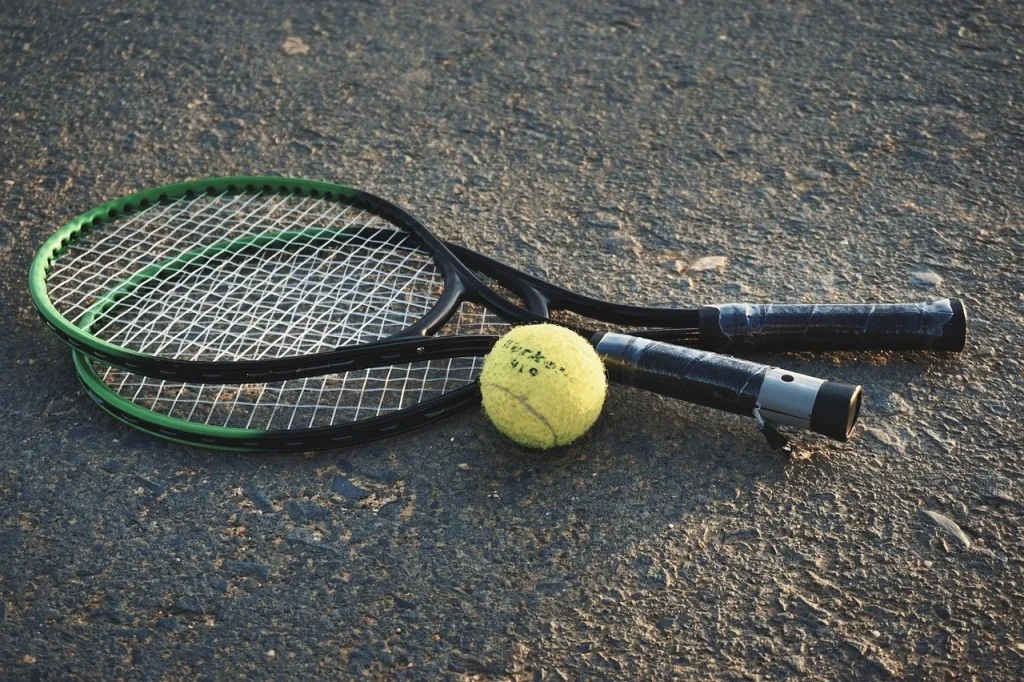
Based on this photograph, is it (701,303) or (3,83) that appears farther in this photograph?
(3,83)

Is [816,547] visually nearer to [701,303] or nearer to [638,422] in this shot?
Result: [638,422]

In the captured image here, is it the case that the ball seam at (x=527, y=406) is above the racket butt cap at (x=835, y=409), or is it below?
below

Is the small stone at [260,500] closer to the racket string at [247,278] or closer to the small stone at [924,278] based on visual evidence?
the racket string at [247,278]

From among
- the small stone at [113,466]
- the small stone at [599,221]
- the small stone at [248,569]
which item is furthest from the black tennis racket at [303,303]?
the small stone at [599,221]

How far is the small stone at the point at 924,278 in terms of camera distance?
303 centimetres

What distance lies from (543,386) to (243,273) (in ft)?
4.04

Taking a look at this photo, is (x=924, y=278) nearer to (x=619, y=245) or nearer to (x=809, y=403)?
(x=619, y=245)

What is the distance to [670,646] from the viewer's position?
2029 mm

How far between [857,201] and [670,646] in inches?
75.1

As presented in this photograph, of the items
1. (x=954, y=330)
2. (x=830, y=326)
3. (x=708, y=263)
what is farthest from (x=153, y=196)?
(x=954, y=330)

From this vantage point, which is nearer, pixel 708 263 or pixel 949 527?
pixel 949 527

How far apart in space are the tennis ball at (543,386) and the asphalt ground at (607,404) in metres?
0.11

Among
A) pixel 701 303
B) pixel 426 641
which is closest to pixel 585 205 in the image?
pixel 701 303

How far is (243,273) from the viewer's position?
123 inches
